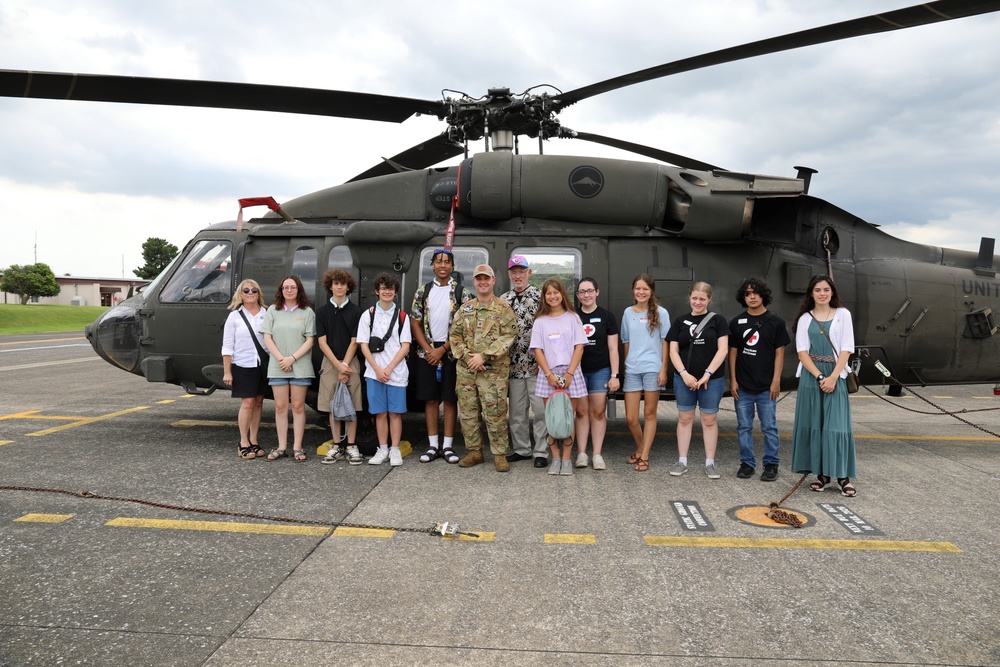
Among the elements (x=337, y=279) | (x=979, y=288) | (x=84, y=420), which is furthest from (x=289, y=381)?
(x=979, y=288)

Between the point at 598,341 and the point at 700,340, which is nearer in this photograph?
the point at 700,340

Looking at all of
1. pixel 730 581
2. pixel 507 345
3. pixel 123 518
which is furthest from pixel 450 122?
pixel 730 581

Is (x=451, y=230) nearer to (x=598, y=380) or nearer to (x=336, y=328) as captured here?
(x=336, y=328)

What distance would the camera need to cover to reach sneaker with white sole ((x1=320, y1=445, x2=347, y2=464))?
Result: 6316mm

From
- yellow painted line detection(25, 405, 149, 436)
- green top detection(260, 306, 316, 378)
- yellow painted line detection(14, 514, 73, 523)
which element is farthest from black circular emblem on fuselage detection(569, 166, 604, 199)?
yellow painted line detection(25, 405, 149, 436)


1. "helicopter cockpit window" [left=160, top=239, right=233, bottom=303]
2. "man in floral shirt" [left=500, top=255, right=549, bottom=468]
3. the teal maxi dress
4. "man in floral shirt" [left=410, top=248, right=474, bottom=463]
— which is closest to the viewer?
the teal maxi dress

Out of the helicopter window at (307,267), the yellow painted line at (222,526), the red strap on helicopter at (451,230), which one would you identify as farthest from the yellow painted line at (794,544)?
the helicopter window at (307,267)

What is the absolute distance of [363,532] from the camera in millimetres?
4430

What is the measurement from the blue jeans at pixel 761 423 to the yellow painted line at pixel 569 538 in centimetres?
214

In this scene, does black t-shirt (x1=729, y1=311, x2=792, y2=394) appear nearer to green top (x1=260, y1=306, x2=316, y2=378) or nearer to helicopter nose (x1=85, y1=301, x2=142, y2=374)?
green top (x1=260, y1=306, x2=316, y2=378)

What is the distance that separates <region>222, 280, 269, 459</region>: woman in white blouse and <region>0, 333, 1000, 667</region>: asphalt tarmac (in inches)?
26.3

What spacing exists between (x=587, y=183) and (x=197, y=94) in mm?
3937

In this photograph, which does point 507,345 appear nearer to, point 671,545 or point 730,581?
point 671,545

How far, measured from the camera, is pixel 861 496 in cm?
539
